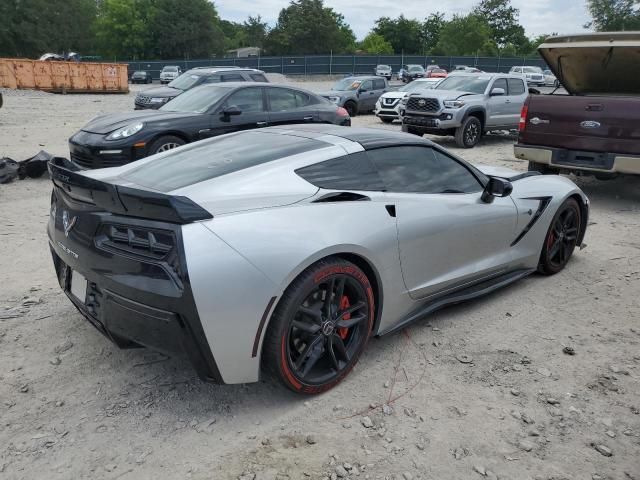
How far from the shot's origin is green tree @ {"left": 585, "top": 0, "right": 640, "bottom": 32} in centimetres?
6253

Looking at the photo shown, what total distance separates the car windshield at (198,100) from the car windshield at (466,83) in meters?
6.79

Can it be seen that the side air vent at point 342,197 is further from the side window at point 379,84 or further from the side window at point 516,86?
the side window at point 379,84

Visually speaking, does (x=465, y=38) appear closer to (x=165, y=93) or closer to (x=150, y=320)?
(x=165, y=93)

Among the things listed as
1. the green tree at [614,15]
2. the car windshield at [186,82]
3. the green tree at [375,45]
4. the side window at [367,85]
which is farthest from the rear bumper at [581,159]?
the green tree at [375,45]

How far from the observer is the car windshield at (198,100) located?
893 cm

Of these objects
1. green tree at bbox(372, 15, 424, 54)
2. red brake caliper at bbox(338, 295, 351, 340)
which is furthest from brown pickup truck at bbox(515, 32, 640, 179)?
green tree at bbox(372, 15, 424, 54)

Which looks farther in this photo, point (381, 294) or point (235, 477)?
point (381, 294)

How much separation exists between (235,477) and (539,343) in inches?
90.2

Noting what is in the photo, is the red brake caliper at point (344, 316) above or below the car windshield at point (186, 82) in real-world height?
below

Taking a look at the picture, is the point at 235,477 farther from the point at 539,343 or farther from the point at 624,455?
the point at 539,343

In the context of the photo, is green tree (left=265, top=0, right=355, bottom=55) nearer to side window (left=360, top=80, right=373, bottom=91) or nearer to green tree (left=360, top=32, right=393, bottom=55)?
green tree (left=360, top=32, right=393, bottom=55)

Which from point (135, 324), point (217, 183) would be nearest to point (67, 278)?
Answer: point (135, 324)

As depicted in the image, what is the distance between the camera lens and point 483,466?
2562 millimetres

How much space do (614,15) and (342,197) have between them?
243 ft
